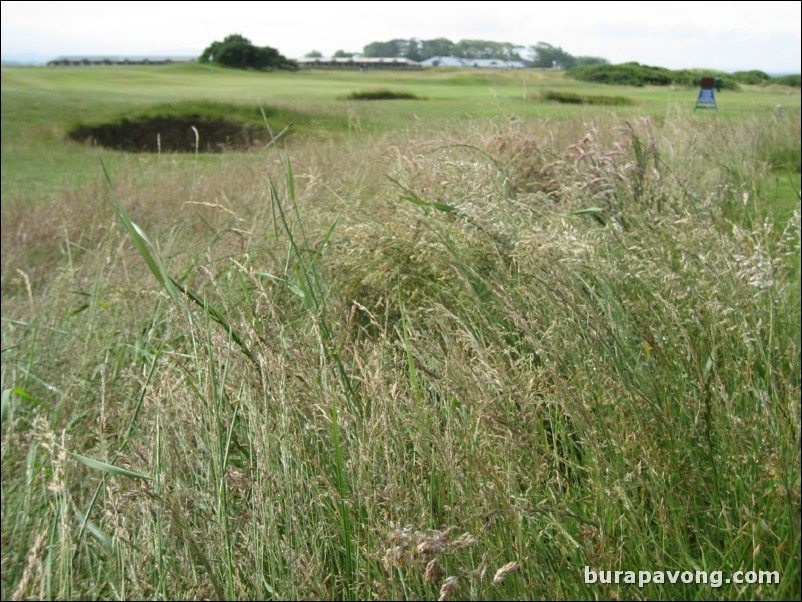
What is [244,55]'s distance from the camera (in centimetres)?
3353

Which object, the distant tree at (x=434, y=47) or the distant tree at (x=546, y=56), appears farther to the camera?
the distant tree at (x=434, y=47)

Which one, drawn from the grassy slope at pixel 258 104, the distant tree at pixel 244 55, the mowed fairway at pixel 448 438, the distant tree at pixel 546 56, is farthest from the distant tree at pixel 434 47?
the mowed fairway at pixel 448 438

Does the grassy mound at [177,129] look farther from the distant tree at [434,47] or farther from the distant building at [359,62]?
the distant building at [359,62]

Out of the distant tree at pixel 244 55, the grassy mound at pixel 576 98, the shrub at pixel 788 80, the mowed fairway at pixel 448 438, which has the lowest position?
the mowed fairway at pixel 448 438

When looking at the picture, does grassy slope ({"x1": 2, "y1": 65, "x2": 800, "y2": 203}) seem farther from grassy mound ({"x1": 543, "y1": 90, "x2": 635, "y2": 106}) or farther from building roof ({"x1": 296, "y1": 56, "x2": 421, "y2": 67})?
building roof ({"x1": 296, "y1": 56, "x2": 421, "y2": 67})

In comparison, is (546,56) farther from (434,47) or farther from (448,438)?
(434,47)

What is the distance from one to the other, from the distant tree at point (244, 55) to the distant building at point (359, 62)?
2264 millimetres

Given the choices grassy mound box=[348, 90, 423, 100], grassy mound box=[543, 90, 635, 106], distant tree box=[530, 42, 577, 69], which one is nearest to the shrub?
grassy mound box=[543, 90, 635, 106]

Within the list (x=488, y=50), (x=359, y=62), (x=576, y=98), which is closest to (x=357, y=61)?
(x=359, y=62)

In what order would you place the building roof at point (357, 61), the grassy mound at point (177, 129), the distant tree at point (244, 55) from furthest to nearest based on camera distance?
the building roof at point (357, 61) < the distant tree at point (244, 55) < the grassy mound at point (177, 129)

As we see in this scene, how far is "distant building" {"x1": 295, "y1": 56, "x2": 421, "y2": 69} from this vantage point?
34844mm

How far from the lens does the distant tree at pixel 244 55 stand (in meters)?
33.2

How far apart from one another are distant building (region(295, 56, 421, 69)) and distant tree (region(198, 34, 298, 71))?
7.43 feet

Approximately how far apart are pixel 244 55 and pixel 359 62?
692 centimetres
